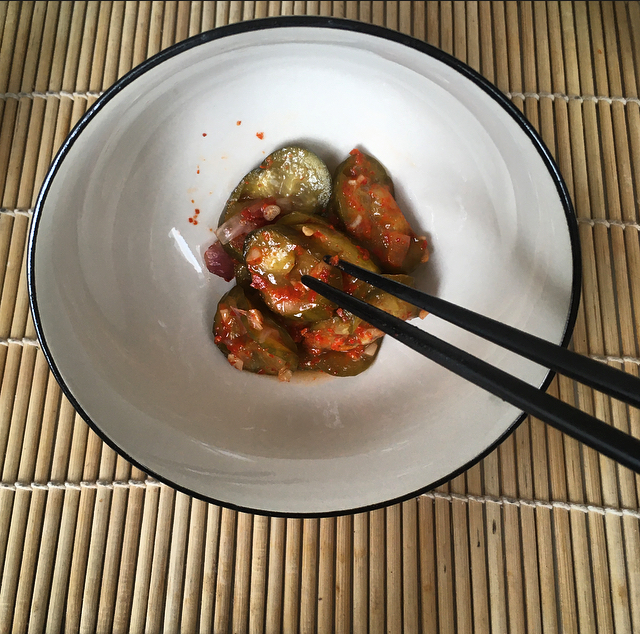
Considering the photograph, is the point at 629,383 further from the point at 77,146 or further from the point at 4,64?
the point at 4,64

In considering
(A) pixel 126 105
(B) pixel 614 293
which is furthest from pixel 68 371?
(B) pixel 614 293

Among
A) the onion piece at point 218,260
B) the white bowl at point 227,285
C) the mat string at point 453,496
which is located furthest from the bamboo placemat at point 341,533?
the onion piece at point 218,260

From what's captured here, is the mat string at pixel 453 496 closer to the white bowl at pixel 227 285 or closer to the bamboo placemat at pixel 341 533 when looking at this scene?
the bamboo placemat at pixel 341 533

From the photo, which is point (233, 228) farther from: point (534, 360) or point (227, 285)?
point (534, 360)

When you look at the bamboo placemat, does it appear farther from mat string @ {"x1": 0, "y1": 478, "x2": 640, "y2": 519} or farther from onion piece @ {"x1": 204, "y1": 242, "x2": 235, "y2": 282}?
onion piece @ {"x1": 204, "y1": 242, "x2": 235, "y2": 282}

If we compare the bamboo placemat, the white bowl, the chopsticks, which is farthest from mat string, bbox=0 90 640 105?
the chopsticks

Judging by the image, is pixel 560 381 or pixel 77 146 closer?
pixel 77 146

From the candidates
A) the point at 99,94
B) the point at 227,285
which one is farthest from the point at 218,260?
the point at 99,94
